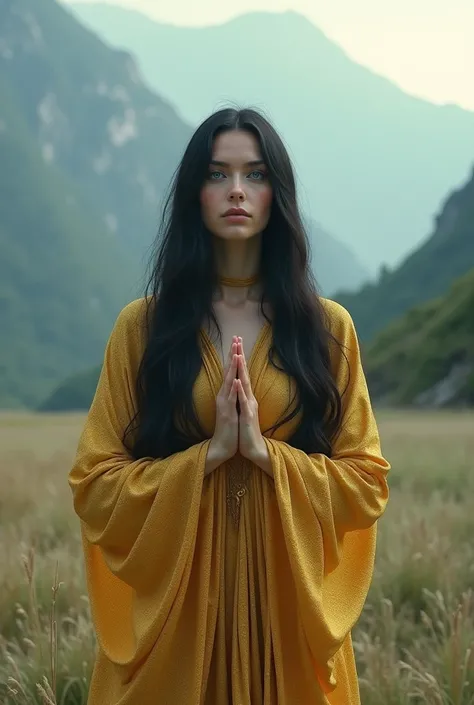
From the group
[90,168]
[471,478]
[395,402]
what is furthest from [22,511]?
[90,168]

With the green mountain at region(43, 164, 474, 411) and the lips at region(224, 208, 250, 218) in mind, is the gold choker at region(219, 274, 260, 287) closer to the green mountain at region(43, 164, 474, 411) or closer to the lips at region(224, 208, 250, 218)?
the lips at region(224, 208, 250, 218)

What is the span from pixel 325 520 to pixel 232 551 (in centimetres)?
32

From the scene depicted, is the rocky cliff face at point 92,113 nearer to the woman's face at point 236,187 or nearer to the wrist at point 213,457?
the woman's face at point 236,187

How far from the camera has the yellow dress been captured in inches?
122

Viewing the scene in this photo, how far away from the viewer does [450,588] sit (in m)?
5.45

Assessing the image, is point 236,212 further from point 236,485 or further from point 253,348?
point 236,485

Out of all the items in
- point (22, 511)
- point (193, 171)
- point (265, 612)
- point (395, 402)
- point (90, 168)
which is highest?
point (90, 168)

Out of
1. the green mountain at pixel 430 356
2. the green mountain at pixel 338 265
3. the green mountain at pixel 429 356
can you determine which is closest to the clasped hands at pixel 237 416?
the green mountain at pixel 429 356

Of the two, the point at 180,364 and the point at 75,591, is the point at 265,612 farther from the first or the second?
the point at 75,591

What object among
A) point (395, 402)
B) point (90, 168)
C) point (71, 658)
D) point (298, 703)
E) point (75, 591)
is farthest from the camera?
point (90, 168)

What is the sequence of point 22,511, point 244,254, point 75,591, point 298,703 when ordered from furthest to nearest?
point 22,511
point 75,591
point 244,254
point 298,703

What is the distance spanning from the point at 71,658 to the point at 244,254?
2.02 metres


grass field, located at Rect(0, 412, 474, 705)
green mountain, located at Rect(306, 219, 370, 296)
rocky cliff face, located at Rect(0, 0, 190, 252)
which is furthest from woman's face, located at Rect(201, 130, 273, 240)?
green mountain, located at Rect(306, 219, 370, 296)

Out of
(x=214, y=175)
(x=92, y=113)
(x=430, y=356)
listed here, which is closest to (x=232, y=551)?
(x=214, y=175)
